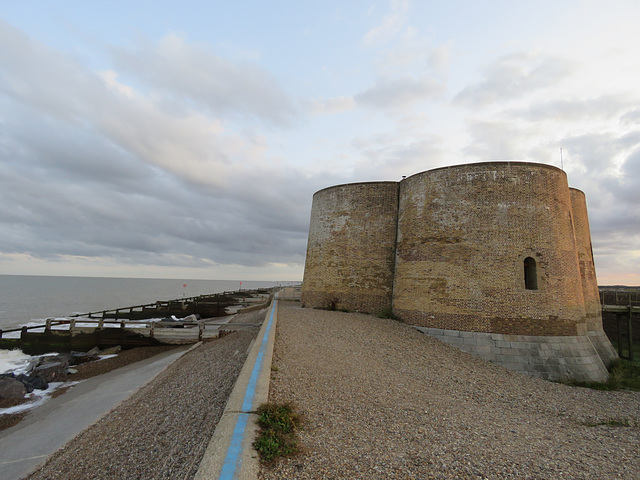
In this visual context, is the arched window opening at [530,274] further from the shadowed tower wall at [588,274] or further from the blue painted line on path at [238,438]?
the blue painted line on path at [238,438]

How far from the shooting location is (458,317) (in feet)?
39.5

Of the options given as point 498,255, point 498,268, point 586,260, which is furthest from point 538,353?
point 586,260

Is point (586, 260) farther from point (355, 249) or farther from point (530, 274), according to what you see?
point (355, 249)

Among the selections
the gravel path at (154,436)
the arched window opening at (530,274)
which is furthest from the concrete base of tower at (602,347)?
the gravel path at (154,436)

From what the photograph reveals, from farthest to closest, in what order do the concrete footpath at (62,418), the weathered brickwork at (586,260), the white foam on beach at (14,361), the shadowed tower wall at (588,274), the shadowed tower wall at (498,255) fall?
the weathered brickwork at (586,260) < the shadowed tower wall at (588,274) < the white foam on beach at (14,361) < the shadowed tower wall at (498,255) < the concrete footpath at (62,418)

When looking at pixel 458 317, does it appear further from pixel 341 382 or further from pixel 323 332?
pixel 341 382

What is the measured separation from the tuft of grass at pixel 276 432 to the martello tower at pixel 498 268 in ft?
31.2

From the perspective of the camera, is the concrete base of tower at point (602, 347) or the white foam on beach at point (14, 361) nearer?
the white foam on beach at point (14, 361)

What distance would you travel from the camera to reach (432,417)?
5.31 m

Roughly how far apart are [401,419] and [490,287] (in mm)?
8567

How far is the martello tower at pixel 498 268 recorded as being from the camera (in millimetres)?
11445

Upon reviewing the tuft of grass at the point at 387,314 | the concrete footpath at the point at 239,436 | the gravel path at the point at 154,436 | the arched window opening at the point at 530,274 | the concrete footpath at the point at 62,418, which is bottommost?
the concrete footpath at the point at 62,418

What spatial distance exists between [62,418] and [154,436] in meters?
6.23

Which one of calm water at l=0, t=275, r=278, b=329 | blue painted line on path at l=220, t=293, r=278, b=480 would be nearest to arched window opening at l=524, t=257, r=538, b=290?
blue painted line on path at l=220, t=293, r=278, b=480
